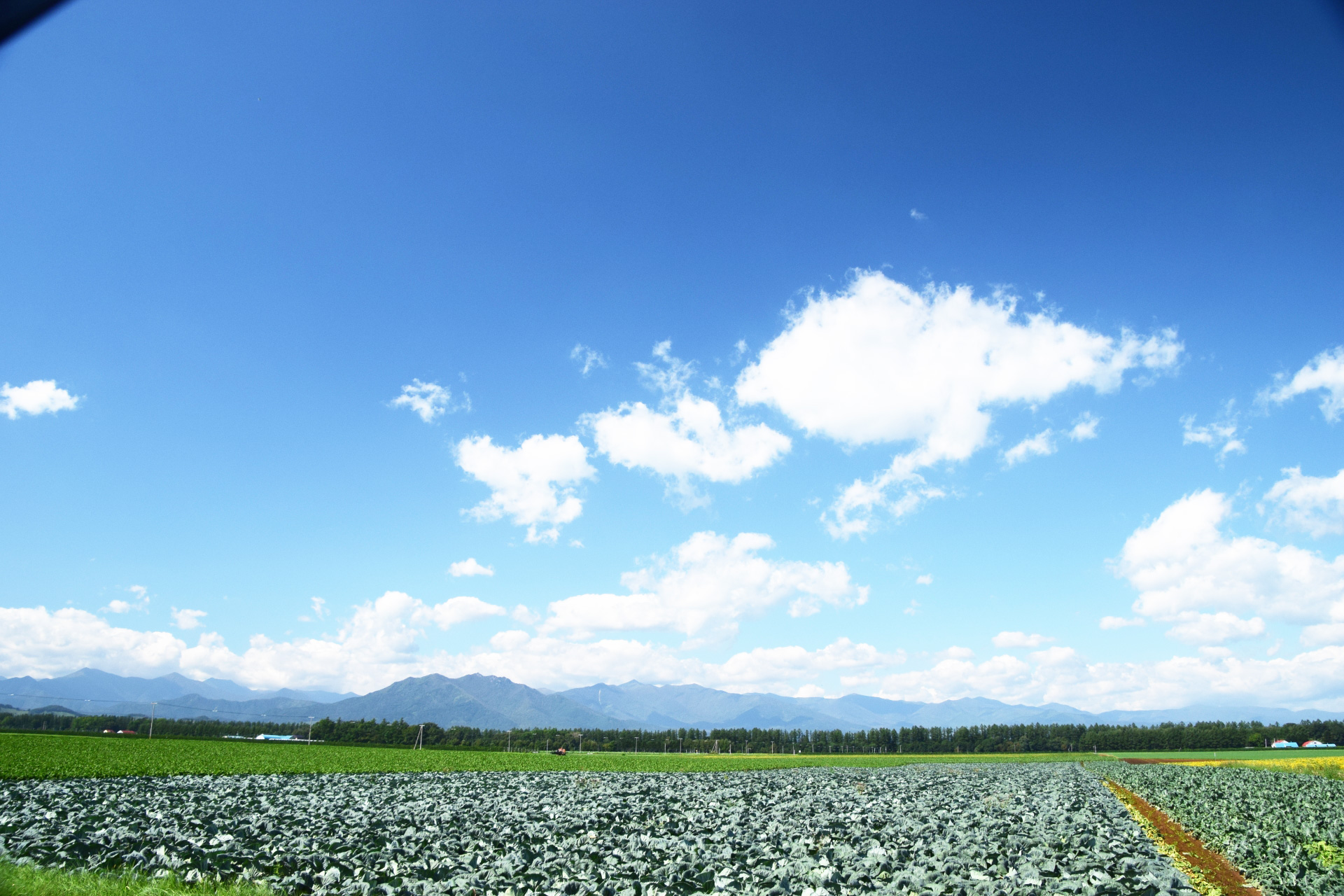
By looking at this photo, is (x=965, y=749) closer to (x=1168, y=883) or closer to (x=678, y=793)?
(x=678, y=793)

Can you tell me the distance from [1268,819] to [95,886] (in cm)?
3332

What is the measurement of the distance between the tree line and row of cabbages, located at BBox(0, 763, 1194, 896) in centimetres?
11218

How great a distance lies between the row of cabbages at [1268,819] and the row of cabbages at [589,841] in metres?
2.80

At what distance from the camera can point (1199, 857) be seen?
19.6 meters

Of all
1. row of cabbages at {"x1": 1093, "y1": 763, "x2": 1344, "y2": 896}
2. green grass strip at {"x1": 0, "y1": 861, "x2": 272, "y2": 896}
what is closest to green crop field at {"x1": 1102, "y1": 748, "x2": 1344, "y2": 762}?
row of cabbages at {"x1": 1093, "y1": 763, "x2": 1344, "y2": 896}

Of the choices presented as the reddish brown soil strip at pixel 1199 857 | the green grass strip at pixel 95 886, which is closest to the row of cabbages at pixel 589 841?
the green grass strip at pixel 95 886

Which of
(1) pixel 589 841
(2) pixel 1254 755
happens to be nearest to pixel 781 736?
(2) pixel 1254 755

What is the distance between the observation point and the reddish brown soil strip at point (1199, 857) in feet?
52.0

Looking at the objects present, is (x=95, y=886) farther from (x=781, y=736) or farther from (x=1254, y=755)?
(x=781, y=736)

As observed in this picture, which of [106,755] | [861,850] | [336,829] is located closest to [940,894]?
[861,850]

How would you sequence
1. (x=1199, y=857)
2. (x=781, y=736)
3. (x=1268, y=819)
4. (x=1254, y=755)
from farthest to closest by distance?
(x=781, y=736)
(x=1254, y=755)
(x=1268, y=819)
(x=1199, y=857)

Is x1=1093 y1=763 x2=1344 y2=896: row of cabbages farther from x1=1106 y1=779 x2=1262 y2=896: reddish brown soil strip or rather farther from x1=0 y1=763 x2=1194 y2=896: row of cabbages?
x1=0 y1=763 x2=1194 y2=896: row of cabbages

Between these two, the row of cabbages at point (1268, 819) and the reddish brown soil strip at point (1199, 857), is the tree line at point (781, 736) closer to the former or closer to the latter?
the row of cabbages at point (1268, 819)

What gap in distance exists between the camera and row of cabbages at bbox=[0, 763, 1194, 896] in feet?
37.1
